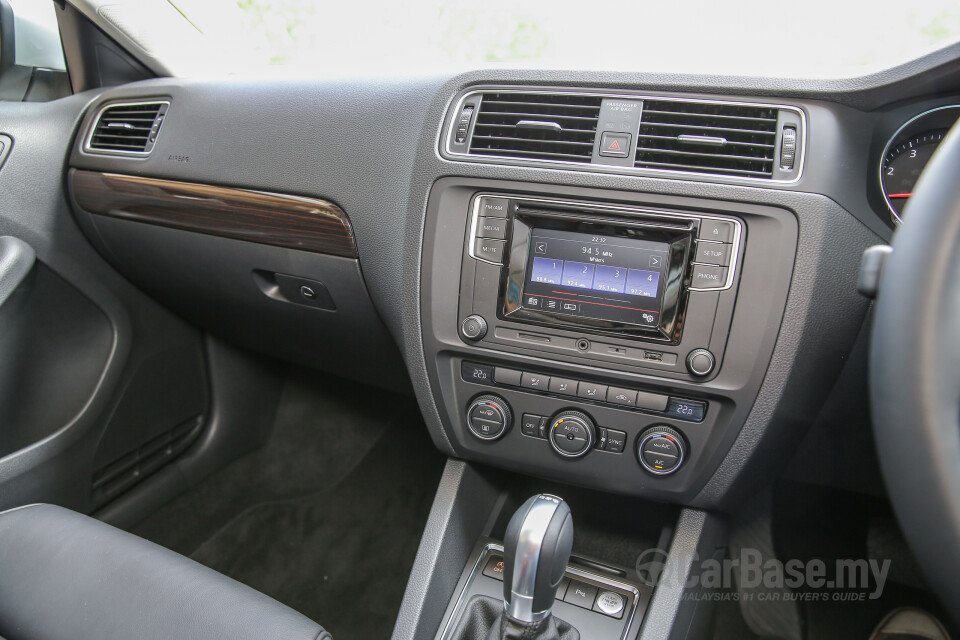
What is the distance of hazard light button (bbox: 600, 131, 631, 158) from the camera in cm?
94

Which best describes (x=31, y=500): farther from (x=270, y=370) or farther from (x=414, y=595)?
(x=414, y=595)

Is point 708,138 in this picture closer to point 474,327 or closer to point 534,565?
point 474,327

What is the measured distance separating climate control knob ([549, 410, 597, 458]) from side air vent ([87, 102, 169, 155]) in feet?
3.35

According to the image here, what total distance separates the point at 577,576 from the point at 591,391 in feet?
1.10

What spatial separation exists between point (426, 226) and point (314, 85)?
42 cm

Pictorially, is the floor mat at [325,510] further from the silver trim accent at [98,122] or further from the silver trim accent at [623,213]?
the silver trim accent at [623,213]

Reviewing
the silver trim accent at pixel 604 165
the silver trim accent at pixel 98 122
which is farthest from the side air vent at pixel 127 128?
the silver trim accent at pixel 604 165

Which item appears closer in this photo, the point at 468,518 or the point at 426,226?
the point at 426,226

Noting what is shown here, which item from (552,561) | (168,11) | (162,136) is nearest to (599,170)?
(552,561)

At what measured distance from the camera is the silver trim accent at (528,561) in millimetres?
866

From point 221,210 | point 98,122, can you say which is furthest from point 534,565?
point 98,122

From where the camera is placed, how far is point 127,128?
1.47 meters

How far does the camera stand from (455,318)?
3.44ft

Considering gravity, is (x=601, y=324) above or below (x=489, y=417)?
above
